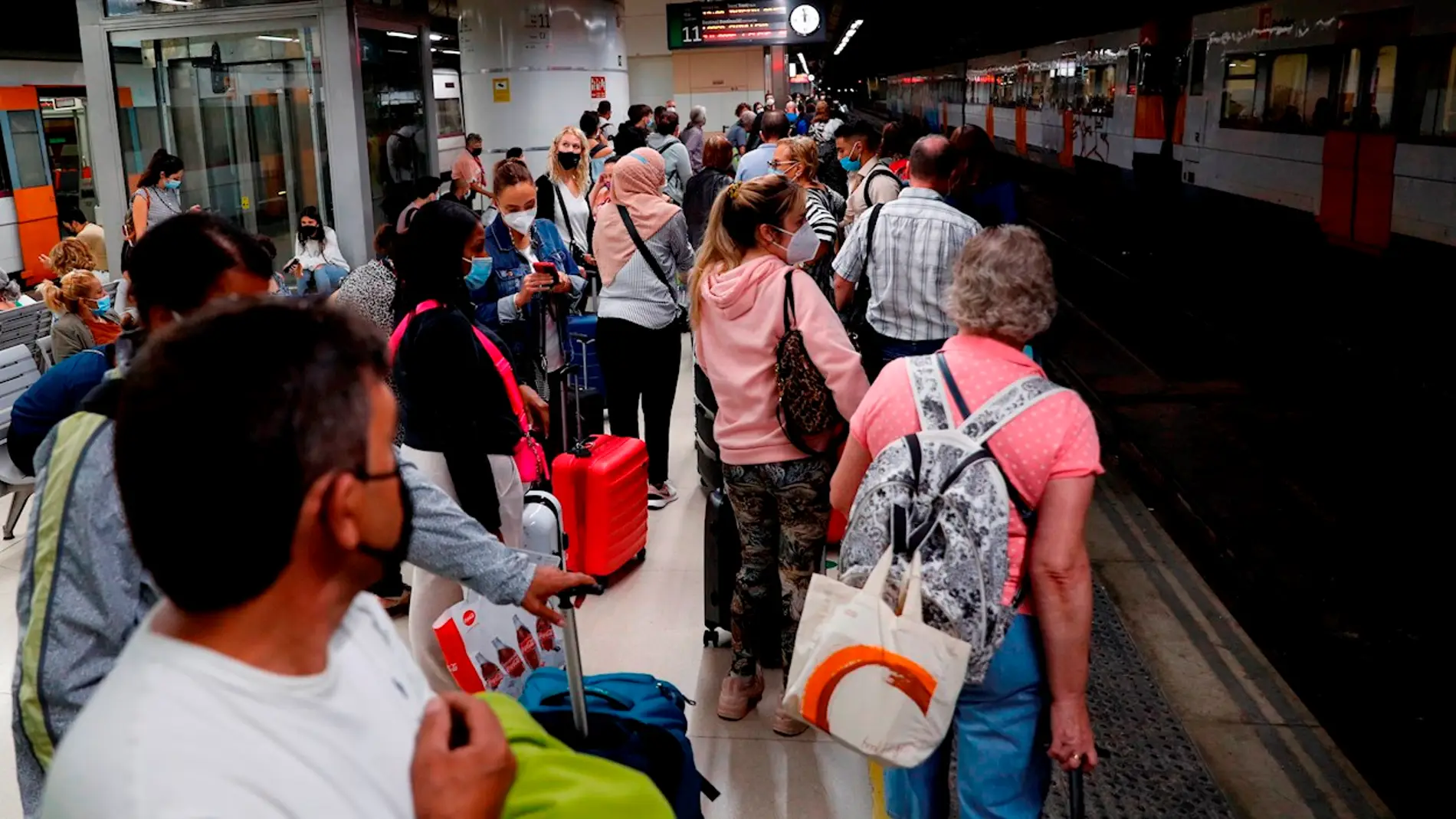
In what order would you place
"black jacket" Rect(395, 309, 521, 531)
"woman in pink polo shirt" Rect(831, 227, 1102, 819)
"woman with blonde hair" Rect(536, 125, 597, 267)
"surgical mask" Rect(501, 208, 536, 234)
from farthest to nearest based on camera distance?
"woman with blonde hair" Rect(536, 125, 597, 267), "surgical mask" Rect(501, 208, 536, 234), "black jacket" Rect(395, 309, 521, 531), "woman in pink polo shirt" Rect(831, 227, 1102, 819)

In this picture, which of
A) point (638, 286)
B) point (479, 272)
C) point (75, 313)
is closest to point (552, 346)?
point (638, 286)

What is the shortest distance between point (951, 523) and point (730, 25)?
65.1 ft

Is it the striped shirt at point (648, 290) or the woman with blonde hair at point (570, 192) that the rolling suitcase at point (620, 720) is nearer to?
the striped shirt at point (648, 290)

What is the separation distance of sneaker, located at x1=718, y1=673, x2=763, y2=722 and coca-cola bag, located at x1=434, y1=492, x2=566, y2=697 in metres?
0.84

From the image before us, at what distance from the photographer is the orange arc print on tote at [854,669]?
6.48ft

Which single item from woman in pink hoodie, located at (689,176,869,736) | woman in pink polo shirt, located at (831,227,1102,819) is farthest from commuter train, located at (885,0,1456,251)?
woman in pink polo shirt, located at (831,227,1102,819)

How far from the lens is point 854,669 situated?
201 cm

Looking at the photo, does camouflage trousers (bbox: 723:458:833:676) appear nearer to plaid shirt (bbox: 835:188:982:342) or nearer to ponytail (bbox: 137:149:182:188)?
plaid shirt (bbox: 835:188:982:342)

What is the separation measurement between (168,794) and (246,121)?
8.79 meters

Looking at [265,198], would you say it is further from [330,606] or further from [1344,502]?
[330,606]

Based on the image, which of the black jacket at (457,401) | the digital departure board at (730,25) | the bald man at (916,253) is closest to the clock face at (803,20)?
the digital departure board at (730,25)

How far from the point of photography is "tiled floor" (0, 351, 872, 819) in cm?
321

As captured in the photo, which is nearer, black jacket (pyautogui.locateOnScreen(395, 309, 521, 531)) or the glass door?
black jacket (pyautogui.locateOnScreen(395, 309, 521, 531))

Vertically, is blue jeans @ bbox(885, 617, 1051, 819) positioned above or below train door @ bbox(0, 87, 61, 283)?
below
